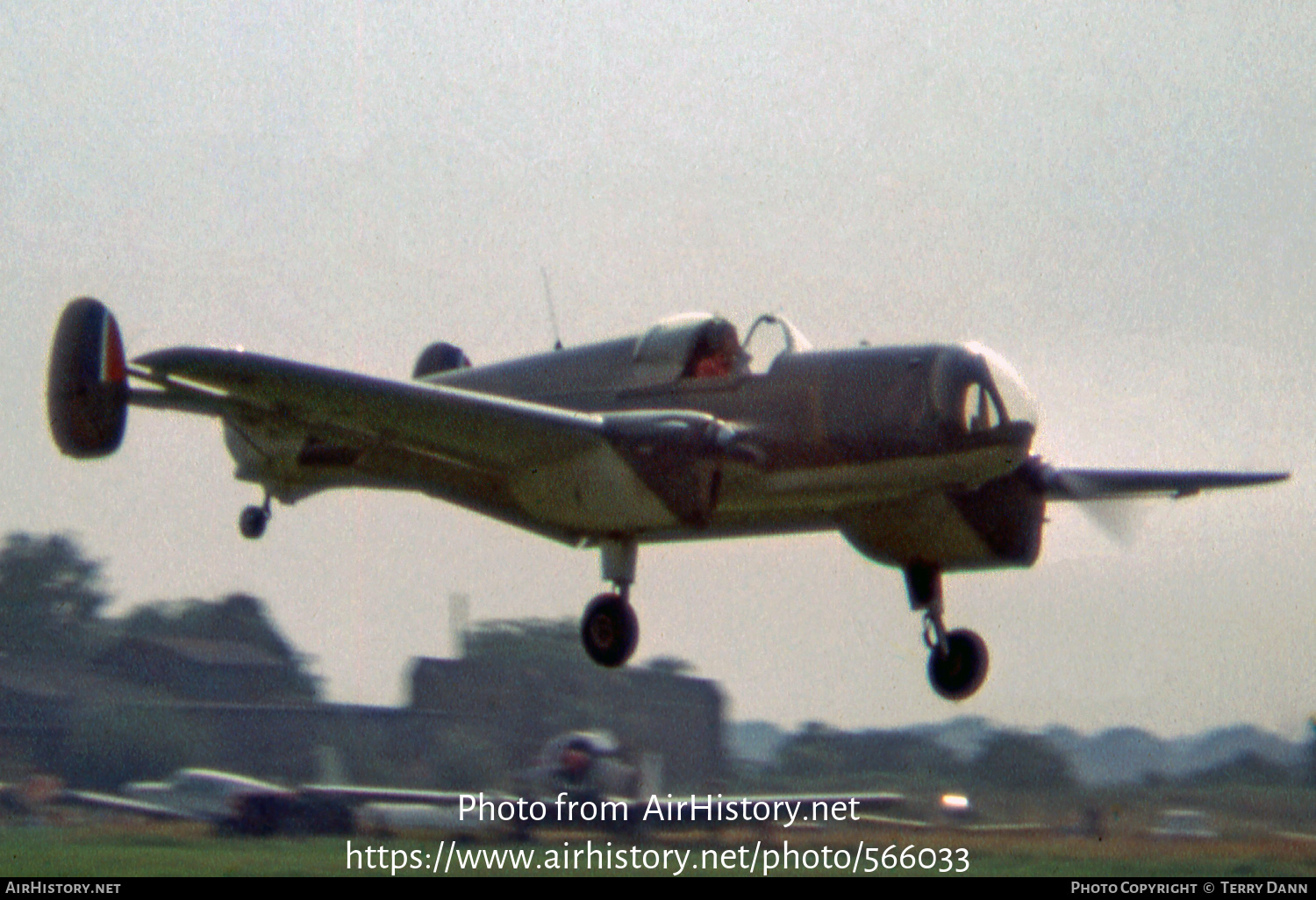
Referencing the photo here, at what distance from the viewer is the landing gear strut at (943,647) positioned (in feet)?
57.8

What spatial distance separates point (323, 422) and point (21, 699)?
32.5 feet

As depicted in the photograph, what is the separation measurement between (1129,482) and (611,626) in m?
5.80

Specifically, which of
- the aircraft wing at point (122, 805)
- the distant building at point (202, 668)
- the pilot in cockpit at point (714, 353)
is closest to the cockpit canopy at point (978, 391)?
the pilot in cockpit at point (714, 353)

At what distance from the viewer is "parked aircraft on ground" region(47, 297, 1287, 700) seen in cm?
1505

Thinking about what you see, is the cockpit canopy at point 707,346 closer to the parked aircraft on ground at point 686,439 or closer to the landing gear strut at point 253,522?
the parked aircraft on ground at point 686,439

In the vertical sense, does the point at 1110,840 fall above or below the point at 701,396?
below

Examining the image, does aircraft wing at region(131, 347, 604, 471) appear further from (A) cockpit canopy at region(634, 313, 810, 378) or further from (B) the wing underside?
(A) cockpit canopy at region(634, 313, 810, 378)

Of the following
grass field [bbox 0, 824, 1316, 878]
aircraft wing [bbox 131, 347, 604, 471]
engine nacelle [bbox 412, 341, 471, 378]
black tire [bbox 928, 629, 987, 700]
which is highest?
engine nacelle [bbox 412, 341, 471, 378]

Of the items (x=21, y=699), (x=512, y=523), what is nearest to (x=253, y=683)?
(x=21, y=699)

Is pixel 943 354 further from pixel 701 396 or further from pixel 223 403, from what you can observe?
pixel 223 403

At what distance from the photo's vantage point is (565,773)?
20.0 metres

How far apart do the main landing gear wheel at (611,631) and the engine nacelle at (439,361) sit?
16.6 feet

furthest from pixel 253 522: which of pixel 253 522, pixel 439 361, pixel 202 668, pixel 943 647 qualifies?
pixel 943 647

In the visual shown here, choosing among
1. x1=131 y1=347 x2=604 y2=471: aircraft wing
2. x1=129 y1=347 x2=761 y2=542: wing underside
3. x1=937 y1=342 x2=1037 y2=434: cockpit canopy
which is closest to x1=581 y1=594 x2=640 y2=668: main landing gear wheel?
x1=129 y1=347 x2=761 y2=542: wing underside
